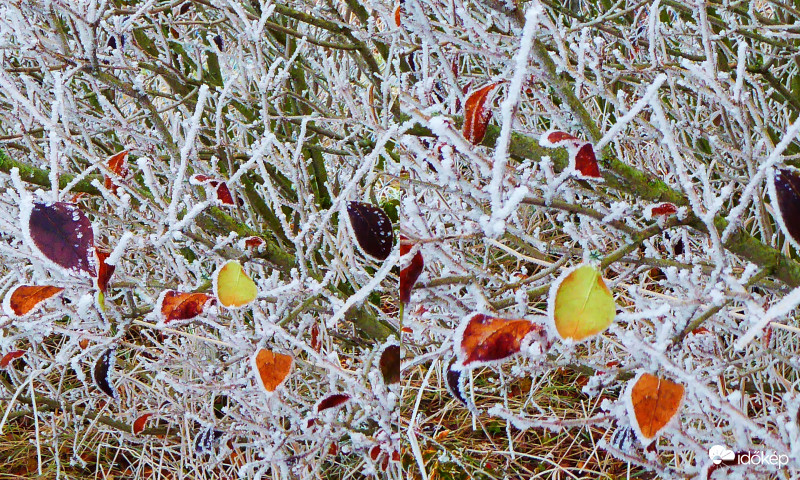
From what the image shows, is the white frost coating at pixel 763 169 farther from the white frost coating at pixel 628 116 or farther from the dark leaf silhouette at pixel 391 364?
the dark leaf silhouette at pixel 391 364

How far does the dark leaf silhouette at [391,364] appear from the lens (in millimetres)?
728

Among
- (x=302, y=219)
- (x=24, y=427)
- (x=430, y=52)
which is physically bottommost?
(x=24, y=427)

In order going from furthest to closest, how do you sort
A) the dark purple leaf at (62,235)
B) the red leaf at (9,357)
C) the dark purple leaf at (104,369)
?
the red leaf at (9,357) < the dark purple leaf at (104,369) < the dark purple leaf at (62,235)

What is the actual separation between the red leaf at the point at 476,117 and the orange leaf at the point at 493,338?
0.14 m

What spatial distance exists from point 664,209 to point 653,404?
0.51 ft

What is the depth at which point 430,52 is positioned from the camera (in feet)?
2.18

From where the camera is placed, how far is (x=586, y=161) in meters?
0.47

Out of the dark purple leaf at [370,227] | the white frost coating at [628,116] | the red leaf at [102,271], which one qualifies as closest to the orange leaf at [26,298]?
the red leaf at [102,271]

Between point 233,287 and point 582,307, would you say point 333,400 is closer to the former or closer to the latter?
point 233,287

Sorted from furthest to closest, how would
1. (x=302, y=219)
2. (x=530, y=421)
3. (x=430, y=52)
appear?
(x=302, y=219) → (x=430, y=52) → (x=530, y=421)

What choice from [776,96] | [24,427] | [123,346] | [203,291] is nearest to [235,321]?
[203,291]

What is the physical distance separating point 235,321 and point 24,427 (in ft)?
1.29

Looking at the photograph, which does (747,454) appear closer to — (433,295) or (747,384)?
(747,384)

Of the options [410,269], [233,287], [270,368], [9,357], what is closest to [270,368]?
[270,368]
